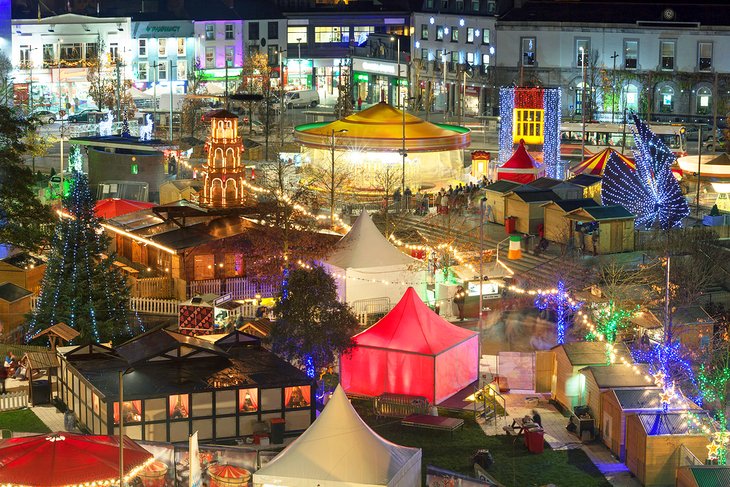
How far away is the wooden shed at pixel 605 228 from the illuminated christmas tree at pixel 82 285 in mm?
15702

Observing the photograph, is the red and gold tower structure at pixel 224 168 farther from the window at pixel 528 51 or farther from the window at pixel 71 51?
the window at pixel 71 51

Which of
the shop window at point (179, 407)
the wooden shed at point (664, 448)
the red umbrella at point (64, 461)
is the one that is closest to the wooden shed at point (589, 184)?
the wooden shed at point (664, 448)

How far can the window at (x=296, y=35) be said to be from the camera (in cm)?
11026

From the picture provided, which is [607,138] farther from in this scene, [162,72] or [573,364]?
[573,364]

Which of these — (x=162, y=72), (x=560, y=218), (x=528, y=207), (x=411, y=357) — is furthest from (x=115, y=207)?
(x=162, y=72)

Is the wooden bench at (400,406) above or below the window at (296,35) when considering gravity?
below

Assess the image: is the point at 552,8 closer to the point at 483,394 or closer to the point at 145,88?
the point at 145,88

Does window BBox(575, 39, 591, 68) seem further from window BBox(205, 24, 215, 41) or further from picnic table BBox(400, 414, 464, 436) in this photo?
picnic table BBox(400, 414, 464, 436)

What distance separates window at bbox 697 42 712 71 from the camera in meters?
94.6

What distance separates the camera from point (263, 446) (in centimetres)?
3525

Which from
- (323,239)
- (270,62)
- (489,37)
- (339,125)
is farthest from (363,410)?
(270,62)

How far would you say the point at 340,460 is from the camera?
102 ft

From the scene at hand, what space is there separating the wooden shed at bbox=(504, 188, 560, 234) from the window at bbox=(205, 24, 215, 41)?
56563 mm

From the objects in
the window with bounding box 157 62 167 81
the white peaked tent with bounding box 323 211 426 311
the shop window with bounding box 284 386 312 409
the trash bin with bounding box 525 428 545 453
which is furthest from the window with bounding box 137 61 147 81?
the trash bin with bounding box 525 428 545 453
